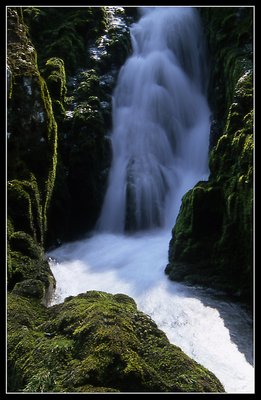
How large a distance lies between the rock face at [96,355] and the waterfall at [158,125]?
375 inches

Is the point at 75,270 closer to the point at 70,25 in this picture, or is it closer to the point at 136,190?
the point at 136,190

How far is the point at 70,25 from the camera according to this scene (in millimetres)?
19953

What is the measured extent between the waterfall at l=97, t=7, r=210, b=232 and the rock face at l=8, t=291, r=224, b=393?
31.3ft

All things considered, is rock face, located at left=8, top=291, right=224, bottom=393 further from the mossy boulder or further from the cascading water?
the cascading water

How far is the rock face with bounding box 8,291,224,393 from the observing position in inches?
182

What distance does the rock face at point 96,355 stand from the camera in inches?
182

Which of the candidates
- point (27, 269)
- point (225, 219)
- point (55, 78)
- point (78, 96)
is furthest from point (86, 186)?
point (27, 269)

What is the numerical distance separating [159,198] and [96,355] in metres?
11.4

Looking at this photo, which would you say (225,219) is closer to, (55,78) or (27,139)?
(27,139)

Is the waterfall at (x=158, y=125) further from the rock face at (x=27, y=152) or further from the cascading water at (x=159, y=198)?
the rock face at (x=27, y=152)

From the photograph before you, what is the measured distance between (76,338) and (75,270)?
21.9ft

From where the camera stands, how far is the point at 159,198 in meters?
16.0
